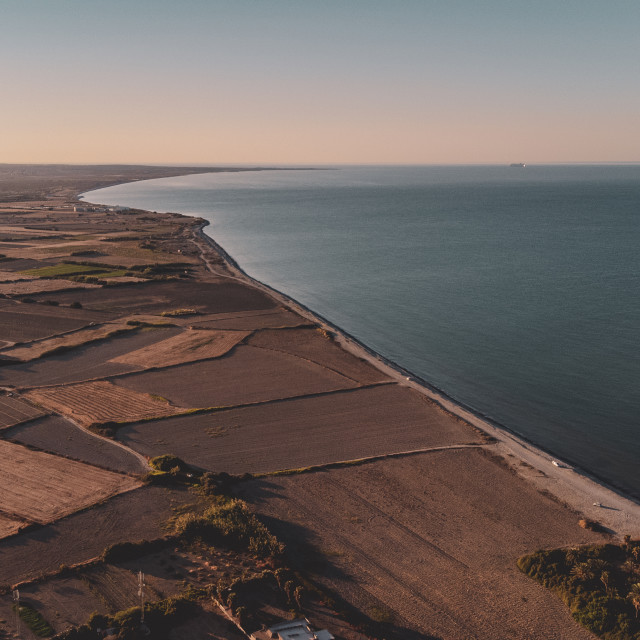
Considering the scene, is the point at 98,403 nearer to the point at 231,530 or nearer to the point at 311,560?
→ the point at 231,530

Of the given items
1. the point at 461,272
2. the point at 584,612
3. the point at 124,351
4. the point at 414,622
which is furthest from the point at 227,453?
the point at 461,272

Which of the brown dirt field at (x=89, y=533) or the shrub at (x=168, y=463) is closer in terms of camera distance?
the brown dirt field at (x=89, y=533)

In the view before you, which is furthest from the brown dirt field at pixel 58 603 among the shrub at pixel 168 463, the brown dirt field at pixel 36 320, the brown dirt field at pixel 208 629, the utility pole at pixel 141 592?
the brown dirt field at pixel 36 320

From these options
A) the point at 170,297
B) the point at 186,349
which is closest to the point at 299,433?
the point at 186,349

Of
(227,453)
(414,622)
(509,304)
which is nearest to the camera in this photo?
(414,622)

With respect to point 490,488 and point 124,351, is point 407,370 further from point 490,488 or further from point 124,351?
point 124,351

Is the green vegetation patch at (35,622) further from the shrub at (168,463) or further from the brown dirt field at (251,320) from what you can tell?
the brown dirt field at (251,320)

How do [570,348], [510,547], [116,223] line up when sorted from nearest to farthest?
[510,547] → [570,348] → [116,223]
